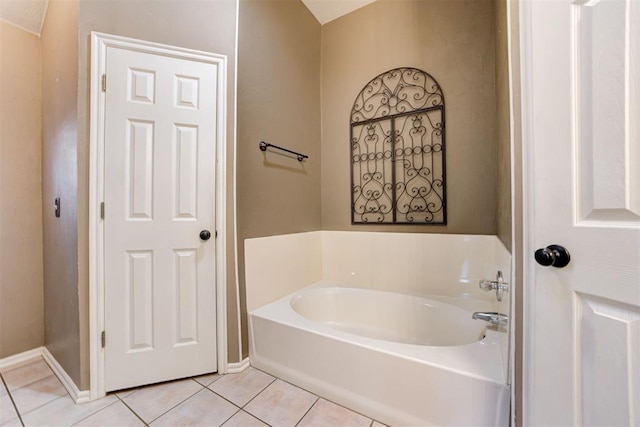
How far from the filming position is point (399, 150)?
6.61 ft

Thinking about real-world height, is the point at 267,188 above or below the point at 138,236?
above

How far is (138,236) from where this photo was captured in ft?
4.58

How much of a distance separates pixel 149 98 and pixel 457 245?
214 centimetres

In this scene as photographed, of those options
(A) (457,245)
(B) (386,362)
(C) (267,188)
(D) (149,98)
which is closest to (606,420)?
(B) (386,362)

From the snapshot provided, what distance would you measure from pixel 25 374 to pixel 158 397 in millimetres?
1003

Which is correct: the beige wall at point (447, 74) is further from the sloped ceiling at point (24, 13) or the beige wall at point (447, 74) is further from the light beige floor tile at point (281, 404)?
the sloped ceiling at point (24, 13)

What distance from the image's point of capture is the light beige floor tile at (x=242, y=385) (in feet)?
4.41

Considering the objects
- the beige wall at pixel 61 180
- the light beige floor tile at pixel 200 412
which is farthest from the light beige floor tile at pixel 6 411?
the light beige floor tile at pixel 200 412

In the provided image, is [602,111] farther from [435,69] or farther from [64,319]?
[64,319]

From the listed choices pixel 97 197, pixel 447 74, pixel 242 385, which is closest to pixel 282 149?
pixel 97 197

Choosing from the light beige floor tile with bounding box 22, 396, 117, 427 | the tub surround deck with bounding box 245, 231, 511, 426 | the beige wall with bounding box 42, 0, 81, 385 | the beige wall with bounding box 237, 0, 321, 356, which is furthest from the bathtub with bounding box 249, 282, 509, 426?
the beige wall with bounding box 42, 0, 81, 385

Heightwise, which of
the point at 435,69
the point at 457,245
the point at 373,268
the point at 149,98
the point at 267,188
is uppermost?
the point at 435,69

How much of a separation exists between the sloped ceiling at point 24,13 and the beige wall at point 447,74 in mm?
2151

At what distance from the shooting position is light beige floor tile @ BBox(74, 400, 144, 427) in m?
1.17
